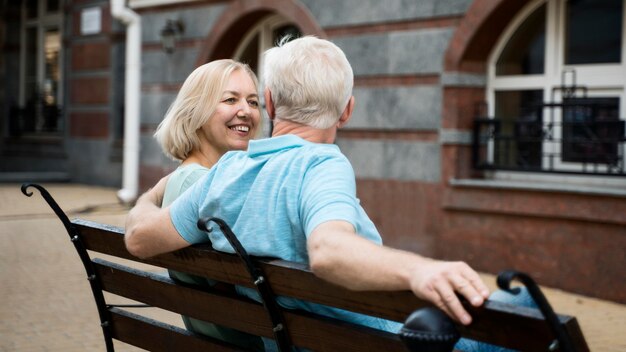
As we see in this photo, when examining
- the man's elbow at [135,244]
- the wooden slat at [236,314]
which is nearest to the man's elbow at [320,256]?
the wooden slat at [236,314]

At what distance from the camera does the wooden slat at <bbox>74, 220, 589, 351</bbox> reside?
1.98m

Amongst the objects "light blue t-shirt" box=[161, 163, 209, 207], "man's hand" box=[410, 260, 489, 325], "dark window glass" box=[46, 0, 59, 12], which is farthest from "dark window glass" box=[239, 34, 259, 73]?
"man's hand" box=[410, 260, 489, 325]

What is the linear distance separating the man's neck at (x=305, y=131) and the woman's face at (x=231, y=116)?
0.94 meters

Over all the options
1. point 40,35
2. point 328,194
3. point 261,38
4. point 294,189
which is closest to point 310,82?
point 294,189

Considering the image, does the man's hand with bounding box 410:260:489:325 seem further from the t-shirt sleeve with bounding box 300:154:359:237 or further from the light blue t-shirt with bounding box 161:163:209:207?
the light blue t-shirt with bounding box 161:163:209:207

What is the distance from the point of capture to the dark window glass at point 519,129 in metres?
8.76

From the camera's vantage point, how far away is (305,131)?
2.70 metres

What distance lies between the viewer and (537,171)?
8586 mm

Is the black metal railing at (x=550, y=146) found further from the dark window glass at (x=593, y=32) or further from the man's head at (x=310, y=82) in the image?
the man's head at (x=310, y=82)

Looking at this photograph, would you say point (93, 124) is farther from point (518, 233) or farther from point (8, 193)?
point (518, 233)

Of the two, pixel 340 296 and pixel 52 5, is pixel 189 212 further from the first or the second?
pixel 52 5

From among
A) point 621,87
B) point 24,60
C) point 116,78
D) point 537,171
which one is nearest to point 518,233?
point 537,171

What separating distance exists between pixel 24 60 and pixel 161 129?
1670 centimetres

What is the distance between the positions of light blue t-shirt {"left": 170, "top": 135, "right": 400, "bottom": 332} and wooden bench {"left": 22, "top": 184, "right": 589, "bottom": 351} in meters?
0.07
